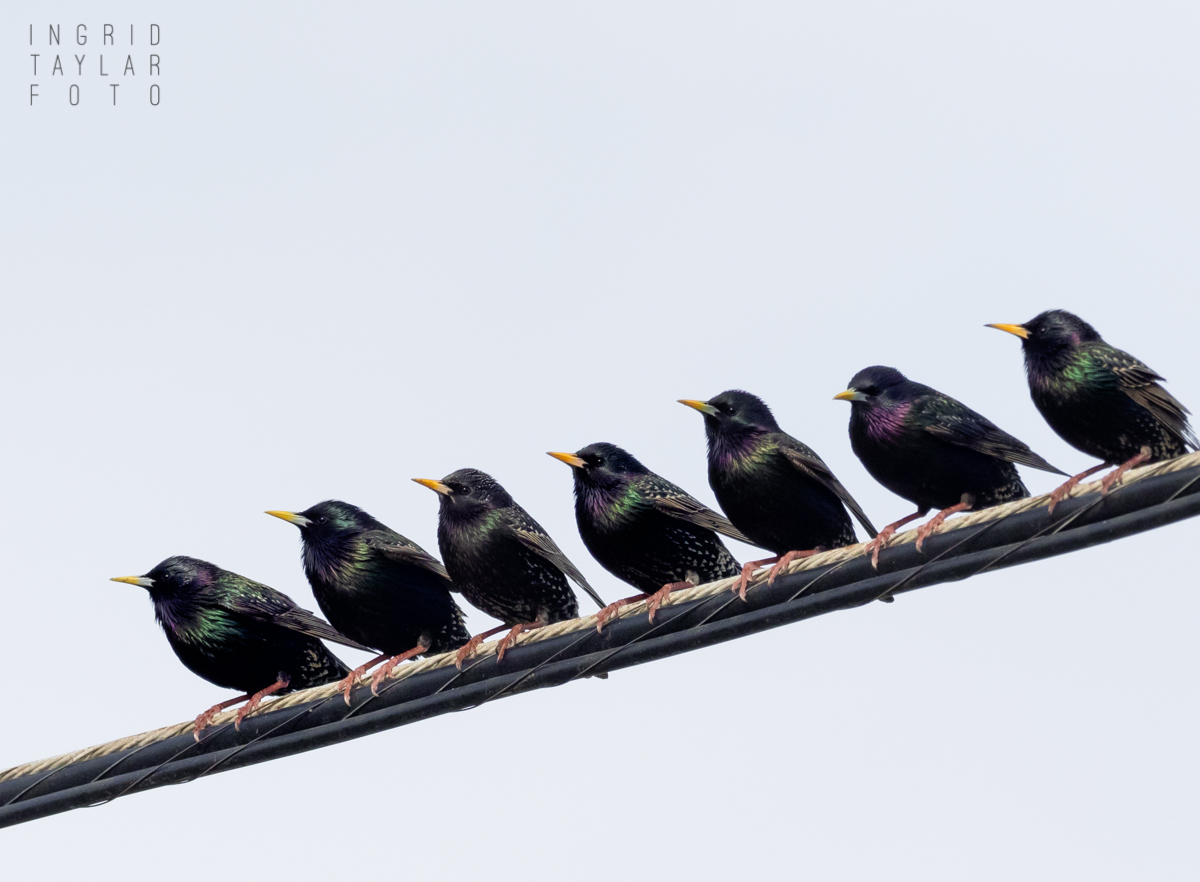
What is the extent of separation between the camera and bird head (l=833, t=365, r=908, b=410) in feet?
26.1

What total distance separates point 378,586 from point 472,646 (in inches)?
74.6

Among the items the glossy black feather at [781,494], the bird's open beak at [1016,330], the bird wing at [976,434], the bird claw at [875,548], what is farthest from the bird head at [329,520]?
the bird claw at [875,548]

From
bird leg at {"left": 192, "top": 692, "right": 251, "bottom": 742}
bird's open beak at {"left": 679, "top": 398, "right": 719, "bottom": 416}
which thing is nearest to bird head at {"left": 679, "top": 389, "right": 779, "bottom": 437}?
bird's open beak at {"left": 679, "top": 398, "right": 719, "bottom": 416}

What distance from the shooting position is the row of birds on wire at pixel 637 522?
7234 mm

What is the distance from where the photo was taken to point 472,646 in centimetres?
708

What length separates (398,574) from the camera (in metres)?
8.95

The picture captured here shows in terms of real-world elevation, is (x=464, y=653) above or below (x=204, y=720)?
above

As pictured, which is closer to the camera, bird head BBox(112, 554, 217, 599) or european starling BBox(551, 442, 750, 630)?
european starling BBox(551, 442, 750, 630)

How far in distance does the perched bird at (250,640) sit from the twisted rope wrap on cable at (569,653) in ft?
4.65

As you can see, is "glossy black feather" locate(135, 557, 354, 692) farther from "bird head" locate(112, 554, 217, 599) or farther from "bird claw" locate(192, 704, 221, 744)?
"bird claw" locate(192, 704, 221, 744)

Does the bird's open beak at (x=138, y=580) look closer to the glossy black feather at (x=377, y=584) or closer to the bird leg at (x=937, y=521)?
the glossy black feather at (x=377, y=584)

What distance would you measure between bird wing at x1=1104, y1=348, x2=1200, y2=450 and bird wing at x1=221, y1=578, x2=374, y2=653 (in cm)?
376

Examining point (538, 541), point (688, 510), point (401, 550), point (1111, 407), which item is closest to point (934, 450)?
point (1111, 407)

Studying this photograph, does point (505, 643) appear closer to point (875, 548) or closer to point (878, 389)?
point (875, 548)
